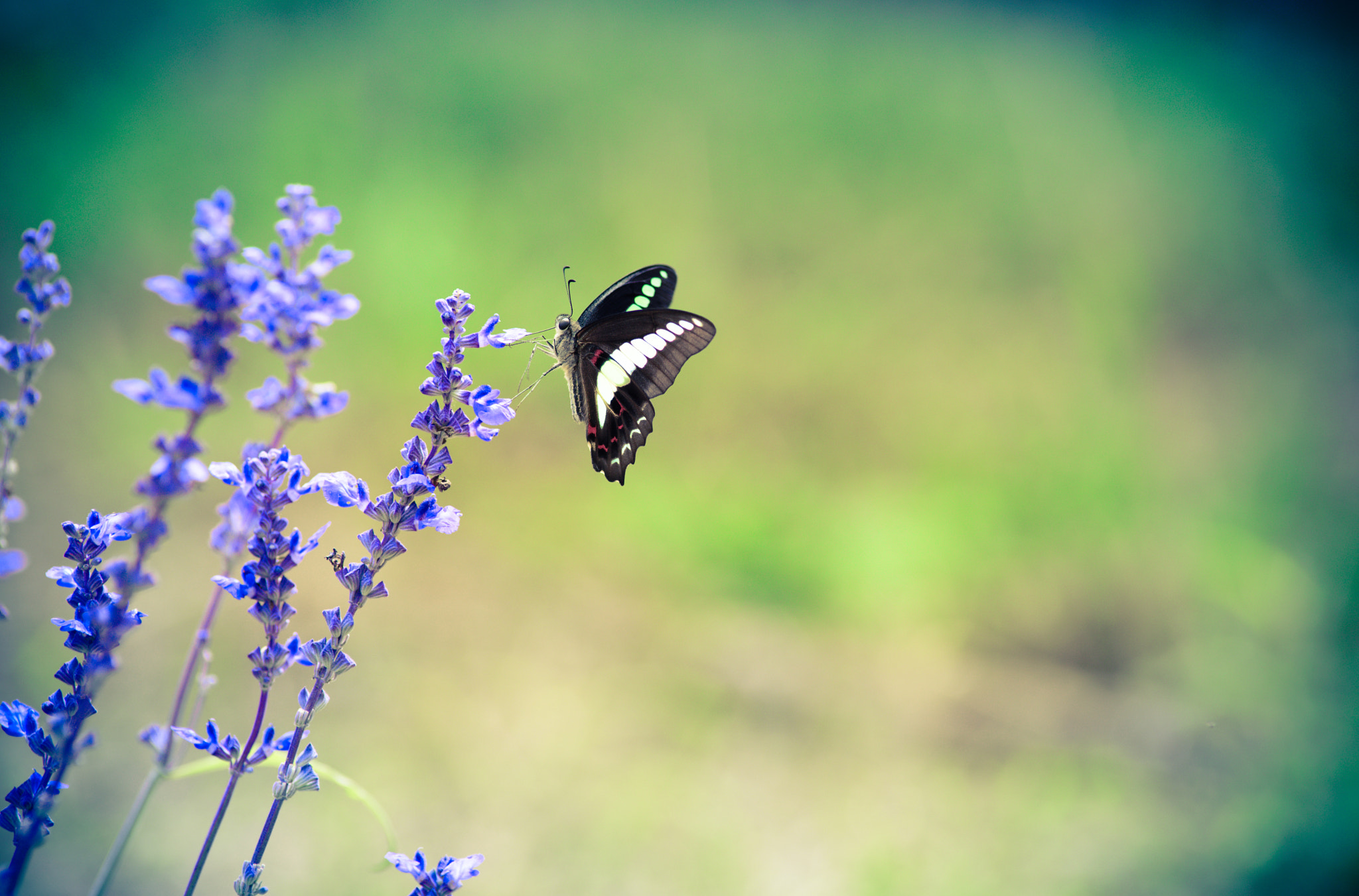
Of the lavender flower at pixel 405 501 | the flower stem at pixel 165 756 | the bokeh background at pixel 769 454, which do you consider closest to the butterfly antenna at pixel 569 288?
the bokeh background at pixel 769 454

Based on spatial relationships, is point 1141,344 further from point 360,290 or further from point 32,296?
point 32,296

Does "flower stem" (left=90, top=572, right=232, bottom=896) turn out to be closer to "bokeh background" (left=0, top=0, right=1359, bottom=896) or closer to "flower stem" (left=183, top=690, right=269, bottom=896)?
"flower stem" (left=183, top=690, right=269, bottom=896)

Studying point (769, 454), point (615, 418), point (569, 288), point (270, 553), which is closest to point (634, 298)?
point (615, 418)

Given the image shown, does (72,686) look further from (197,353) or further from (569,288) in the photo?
(569,288)

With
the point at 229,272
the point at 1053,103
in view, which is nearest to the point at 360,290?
the point at 229,272

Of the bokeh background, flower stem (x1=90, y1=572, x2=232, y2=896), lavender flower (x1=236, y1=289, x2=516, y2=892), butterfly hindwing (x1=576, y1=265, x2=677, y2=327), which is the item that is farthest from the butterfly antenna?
flower stem (x1=90, y1=572, x2=232, y2=896)

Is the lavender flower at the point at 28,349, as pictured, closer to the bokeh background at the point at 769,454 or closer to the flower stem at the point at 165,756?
the flower stem at the point at 165,756
